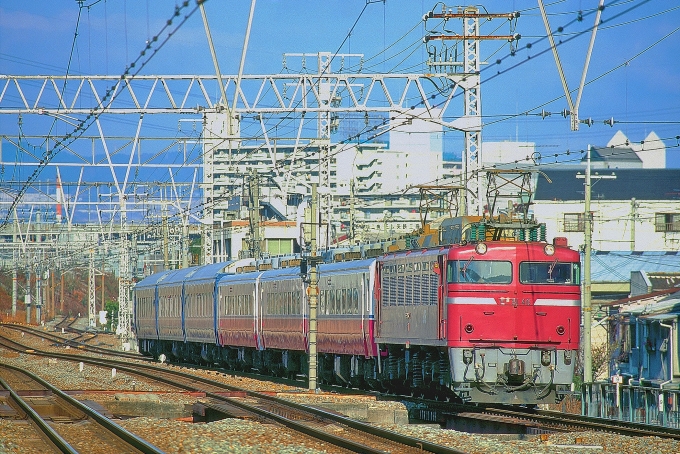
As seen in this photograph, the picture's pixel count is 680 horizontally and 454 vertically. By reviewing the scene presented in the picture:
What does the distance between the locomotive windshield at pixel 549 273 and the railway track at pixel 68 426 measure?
743 centimetres

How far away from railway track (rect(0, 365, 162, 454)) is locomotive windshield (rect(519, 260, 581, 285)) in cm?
743

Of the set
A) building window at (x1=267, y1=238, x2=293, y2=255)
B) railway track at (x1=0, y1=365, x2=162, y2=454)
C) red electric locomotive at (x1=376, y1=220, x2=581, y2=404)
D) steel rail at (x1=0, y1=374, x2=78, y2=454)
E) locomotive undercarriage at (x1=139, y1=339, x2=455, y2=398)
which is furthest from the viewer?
building window at (x1=267, y1=238, x2=293, y2=255)

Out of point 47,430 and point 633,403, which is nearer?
point 47,430

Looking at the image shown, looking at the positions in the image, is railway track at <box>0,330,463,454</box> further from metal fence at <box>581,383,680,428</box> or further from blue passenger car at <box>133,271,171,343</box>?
blue passenger car at <box>133,271,171,343</box>

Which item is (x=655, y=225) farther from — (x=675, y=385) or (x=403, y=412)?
(x=403, y=412)

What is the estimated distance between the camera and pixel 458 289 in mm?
19172

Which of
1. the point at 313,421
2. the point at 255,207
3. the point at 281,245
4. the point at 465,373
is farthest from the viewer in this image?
the point at 281,245

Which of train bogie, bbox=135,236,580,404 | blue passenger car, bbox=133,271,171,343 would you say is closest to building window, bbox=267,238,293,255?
blue passenger car, bbox=133,271,171,343

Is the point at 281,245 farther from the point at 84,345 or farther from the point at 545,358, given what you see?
the point at 545,358

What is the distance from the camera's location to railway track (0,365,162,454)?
14258 millimetres

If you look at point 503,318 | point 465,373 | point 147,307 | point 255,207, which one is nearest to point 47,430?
point 465,373

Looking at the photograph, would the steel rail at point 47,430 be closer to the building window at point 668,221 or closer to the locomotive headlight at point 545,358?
the locomotive headlight at point 545,358

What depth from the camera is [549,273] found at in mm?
19656

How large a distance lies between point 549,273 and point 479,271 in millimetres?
1290
